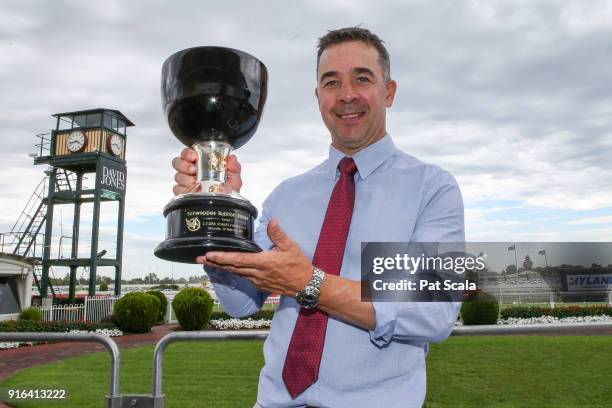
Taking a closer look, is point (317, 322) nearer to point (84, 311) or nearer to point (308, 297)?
point (308, 297)

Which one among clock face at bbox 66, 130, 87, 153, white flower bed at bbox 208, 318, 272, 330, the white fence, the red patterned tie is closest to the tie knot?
the red patterned tie

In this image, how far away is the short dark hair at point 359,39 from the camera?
212 cm

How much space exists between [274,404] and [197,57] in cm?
129

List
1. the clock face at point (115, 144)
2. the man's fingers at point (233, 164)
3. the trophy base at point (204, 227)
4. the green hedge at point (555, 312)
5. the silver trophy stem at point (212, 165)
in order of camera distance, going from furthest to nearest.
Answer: the clock face at point (115, 144) < the green hedge at point (555, 312) < the man's fingers at point (233, 164) < the silver trophy stem at point (212, 165) < the trophy base at point (204, 227)

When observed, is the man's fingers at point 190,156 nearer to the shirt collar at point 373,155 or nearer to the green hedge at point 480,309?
the shirt collar at point 373,155

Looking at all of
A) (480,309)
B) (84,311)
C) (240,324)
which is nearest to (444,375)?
(480,309)

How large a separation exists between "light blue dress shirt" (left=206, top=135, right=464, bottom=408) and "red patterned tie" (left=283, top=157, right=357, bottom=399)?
0.14ft

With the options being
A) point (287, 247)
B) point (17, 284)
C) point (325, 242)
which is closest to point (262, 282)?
point (287, 247)

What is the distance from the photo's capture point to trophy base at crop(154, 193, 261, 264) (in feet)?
6.29

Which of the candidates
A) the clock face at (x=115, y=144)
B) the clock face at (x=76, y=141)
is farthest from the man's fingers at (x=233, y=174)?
the clock face at (x=76, y=141)

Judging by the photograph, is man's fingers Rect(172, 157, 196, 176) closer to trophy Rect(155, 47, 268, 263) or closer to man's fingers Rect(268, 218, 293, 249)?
trophy Rect(155, 47, 268, 263)

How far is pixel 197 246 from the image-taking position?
6.23 ft

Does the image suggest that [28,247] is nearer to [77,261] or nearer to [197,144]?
[77,261]

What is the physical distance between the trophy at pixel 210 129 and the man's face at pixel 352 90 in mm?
281
